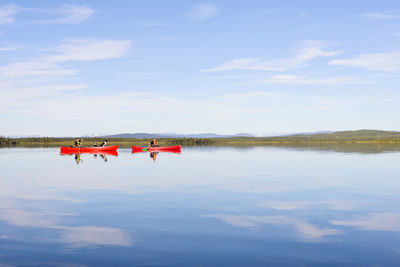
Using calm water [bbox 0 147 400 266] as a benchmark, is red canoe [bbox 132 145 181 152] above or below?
above

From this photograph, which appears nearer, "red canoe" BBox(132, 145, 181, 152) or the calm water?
the calm water

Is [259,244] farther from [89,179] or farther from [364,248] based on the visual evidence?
[89,179]

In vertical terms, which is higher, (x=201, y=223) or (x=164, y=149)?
(x=164, y=149)

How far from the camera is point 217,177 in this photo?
28719mm

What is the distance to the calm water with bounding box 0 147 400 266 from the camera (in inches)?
402

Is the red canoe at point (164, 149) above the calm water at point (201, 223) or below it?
above

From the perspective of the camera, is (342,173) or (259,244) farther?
(342,173)

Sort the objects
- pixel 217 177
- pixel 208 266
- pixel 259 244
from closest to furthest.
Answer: pixel 208 266
pixel 259 244
pixel 217 177

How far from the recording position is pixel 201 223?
45.8 ft

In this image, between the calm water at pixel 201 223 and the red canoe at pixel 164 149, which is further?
the red canoe at pixel 164 149

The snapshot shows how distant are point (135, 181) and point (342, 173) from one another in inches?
581

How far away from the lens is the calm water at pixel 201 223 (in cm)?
1021

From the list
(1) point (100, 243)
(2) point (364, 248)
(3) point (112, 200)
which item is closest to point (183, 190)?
(3) point (112, 200)

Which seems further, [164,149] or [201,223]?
[164,149]
